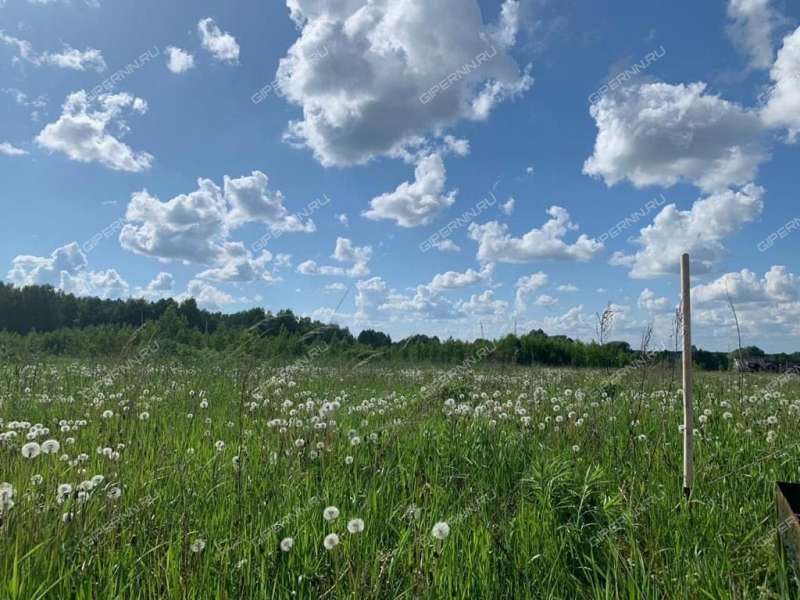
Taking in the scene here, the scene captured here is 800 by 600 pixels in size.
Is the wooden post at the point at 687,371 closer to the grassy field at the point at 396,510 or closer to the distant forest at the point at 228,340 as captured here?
the grassy field at the point at 396,510

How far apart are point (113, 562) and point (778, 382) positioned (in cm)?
1259

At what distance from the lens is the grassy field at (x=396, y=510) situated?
2.78 meters

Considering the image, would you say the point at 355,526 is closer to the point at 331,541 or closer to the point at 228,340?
the point at 331,541

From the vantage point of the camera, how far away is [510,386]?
10.9m

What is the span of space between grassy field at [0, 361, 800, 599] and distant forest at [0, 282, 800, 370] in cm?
147

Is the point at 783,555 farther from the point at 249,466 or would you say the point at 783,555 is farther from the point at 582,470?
the point at 249,466

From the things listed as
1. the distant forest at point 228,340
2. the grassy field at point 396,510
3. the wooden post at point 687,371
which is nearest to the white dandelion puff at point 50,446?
the grassy field at point 396,510

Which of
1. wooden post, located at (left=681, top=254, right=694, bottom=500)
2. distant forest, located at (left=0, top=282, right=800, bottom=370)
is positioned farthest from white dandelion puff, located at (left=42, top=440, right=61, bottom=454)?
wooden post, located at (left=681, top=254, right=694, bottom=500)

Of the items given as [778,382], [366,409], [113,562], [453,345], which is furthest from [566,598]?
[453,345]

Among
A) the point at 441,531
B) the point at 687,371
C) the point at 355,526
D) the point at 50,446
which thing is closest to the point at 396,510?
the point at 355,526

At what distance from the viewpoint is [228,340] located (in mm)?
20406

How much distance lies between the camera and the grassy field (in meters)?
2.78

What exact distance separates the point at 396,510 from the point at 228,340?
18.0 m

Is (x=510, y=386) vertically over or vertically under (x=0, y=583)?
over
